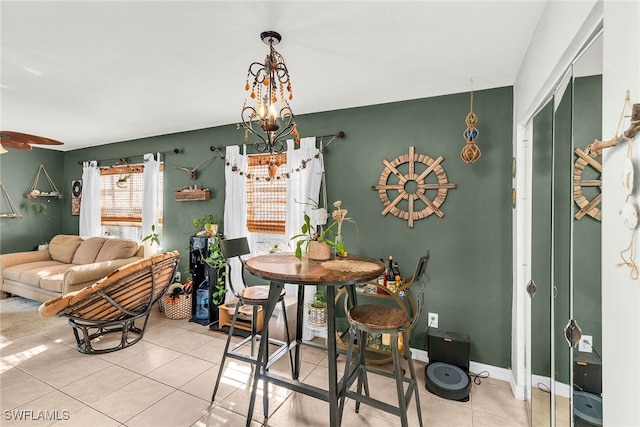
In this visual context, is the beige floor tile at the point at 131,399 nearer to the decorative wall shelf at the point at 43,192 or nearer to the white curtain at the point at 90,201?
the white curtain at the point at 90,201

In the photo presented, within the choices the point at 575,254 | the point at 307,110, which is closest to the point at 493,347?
the point at 575,254

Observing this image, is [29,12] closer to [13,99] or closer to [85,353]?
[13,99]

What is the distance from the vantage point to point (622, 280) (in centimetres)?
84

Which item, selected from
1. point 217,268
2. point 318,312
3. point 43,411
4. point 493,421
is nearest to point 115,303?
point 43,411

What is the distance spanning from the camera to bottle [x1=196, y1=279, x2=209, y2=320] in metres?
3.68

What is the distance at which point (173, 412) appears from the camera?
6.82ft

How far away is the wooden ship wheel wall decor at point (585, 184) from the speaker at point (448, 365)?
171cm

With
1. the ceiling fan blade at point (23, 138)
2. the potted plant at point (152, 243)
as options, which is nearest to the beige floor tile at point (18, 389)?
the ceiling fan blade at point (23, 138)

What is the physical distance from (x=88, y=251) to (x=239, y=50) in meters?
4.28

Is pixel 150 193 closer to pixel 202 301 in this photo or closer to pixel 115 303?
pixel 202 301

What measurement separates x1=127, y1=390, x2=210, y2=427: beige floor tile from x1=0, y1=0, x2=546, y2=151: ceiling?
2.53 metres

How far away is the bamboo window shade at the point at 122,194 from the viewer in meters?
4.76

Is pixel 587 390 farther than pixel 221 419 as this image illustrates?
No

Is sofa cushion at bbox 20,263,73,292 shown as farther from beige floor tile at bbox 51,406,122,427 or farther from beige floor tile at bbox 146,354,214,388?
beige floor tile at bbox 51,406,122,427
